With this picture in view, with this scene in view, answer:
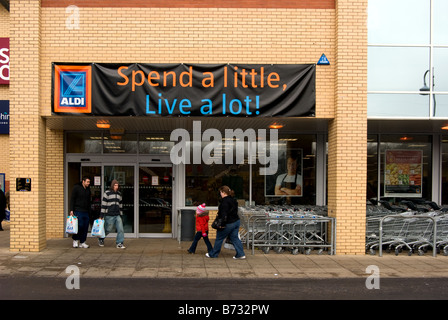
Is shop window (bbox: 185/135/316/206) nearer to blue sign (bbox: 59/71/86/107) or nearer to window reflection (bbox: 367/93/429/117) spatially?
window reflection (bbox: 367/93/429/117)

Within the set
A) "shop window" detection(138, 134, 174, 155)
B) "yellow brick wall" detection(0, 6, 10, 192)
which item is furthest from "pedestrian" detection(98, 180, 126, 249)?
"yellow brick wall" detection(0, 6, 10, 192)

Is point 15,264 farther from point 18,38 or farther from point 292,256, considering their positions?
point 292,256

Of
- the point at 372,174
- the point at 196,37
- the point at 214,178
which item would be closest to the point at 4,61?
the point at 196,37

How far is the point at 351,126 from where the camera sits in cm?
1043

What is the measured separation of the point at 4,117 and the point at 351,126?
11.9 meters

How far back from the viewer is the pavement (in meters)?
8.24

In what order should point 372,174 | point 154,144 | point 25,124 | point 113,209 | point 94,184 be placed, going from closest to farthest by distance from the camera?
point 25,124
point 113,209
point 94,184
point 154,144
point 372,174

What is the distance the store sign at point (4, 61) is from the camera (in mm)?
14867

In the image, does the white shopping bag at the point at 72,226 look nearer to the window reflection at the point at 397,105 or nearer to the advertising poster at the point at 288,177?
the advertising poster at the point at 288,177

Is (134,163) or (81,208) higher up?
(134,163)

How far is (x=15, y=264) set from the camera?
8.86 meters

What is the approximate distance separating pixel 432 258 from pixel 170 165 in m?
7.66

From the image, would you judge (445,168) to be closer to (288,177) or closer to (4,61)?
(288,177)
